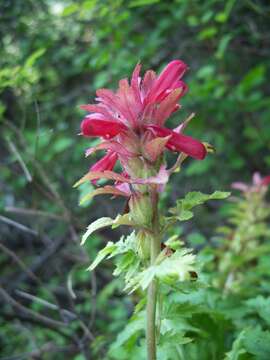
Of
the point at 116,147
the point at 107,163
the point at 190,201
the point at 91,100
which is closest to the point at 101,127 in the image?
the point at 116,147

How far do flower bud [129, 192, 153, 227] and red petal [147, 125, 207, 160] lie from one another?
0.16 metres

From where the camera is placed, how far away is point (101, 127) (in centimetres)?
110

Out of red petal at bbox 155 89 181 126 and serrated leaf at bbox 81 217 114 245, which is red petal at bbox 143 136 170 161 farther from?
serrated leaf at bbox 81 217 114 245

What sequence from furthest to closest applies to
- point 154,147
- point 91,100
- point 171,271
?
point 91,100, point 154,147, point 171,271

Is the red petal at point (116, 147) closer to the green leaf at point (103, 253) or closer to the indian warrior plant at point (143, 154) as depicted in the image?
the indian warrior plant at point (143, 154)

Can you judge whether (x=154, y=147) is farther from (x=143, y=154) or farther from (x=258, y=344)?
(x=258, y=344)

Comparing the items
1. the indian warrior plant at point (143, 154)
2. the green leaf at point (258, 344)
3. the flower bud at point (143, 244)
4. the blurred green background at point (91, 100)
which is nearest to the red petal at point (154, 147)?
the indian warrior plant at point (143, 154)

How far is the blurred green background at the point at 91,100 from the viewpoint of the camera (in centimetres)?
301

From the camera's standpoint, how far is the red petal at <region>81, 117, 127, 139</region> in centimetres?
109

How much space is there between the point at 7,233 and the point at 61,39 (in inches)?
68.2

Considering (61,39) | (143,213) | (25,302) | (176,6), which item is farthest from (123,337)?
(61,39)

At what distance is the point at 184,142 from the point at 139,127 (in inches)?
5.0

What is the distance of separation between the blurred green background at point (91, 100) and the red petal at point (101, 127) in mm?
1681

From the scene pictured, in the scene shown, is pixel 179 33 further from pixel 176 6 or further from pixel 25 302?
pixel 25 302
